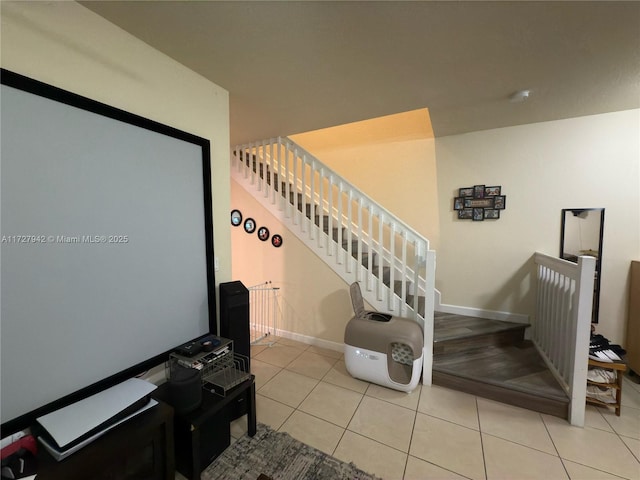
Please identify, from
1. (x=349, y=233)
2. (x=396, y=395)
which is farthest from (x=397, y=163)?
(x=396, y=395)

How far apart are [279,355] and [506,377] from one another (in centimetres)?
221

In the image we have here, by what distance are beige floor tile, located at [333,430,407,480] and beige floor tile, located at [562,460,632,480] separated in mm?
957

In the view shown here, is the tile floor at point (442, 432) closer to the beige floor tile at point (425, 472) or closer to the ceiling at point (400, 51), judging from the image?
the beige floor tile at point (425, 472)

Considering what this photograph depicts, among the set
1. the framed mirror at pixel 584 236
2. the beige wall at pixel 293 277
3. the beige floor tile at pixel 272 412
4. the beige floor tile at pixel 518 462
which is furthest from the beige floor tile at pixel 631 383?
the beige floor tile at pixel 272 412

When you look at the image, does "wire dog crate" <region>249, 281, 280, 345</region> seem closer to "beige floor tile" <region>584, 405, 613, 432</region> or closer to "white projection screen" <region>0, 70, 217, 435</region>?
"white projection screen" <region>0, 70, 217, 435</region>

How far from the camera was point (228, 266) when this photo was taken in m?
2.10

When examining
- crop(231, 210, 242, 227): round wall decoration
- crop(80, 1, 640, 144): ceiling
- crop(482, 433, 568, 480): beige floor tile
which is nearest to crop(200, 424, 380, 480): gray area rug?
crop(482, 433, 568, 480): beige floor tile

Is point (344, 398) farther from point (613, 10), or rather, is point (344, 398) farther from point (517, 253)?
point (613, 10)

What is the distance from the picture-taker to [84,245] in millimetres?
1232

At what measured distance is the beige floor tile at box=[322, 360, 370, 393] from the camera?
226 centimetres

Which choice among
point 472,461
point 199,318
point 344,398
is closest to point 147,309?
point 199,318

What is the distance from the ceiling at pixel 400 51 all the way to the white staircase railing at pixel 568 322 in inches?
54.5

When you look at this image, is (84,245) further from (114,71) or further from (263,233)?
(263,233)

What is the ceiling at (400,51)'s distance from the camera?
126cm
